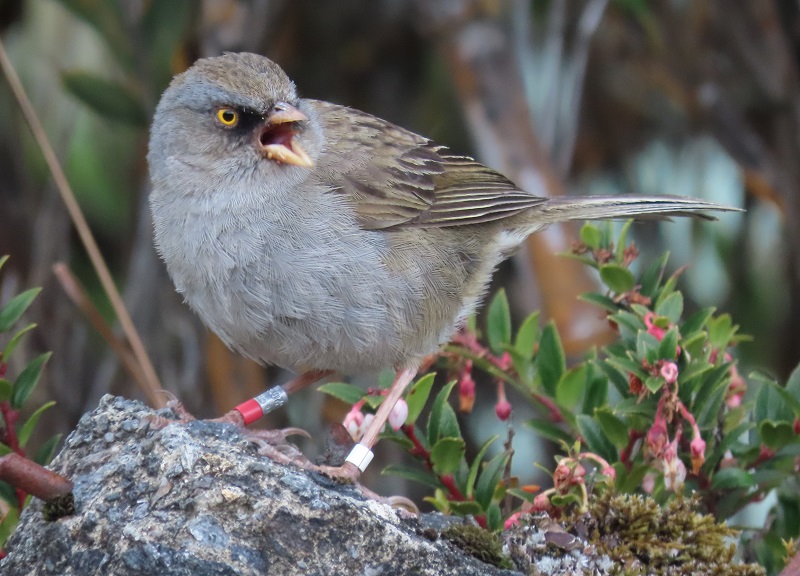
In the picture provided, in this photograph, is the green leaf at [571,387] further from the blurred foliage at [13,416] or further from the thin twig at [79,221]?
the thin twig at [79,221]

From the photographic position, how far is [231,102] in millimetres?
3500

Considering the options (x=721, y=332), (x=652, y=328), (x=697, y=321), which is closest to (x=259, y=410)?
(x=652, y=328)

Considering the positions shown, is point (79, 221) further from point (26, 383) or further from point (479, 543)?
point (479, 543)

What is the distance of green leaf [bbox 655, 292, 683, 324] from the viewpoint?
2969 millimetres

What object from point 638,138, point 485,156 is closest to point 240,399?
point 485,156

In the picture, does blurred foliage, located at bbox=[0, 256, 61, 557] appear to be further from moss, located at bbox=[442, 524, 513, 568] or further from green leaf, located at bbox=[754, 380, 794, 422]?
green leaf, located at bbox=[754, 380, 794, 422]

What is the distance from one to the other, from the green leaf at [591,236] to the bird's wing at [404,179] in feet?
2.26

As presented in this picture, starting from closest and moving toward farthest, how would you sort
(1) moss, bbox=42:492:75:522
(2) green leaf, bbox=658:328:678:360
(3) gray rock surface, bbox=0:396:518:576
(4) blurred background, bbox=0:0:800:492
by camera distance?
(3) gray rock surface, bbox=0:396:518:576 < (1) moss, bbox=42:492:75:522 < (2) green leaf, bbox=658:328:678:360 < (4) blurred background, bbox=0:0:800:492

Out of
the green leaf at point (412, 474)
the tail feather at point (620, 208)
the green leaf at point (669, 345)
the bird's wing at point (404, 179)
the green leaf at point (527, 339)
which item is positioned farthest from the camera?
the tail feather at point (620, 208)

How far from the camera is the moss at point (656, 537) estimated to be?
2.38 metres

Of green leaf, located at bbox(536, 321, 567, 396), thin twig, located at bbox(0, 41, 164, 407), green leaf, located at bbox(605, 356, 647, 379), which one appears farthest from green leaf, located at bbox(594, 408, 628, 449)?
thin twig, located at bbox(0, 41, 164, 407)

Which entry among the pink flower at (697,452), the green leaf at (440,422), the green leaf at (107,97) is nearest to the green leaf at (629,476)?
the pink flower at (697,452)

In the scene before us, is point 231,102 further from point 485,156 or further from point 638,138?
point 638,138

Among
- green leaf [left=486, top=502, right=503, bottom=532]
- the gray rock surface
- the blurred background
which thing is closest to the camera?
the gray rock surface
